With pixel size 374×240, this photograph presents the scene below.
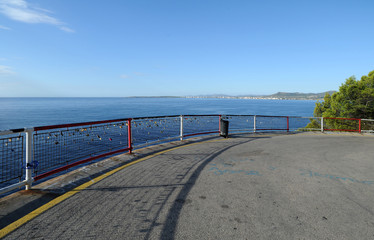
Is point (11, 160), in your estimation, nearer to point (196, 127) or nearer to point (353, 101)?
point (353, 101)

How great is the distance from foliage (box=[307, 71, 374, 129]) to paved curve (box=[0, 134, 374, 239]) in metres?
29.9

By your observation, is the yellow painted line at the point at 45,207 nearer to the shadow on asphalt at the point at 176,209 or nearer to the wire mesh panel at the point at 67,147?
the wire mesh panel at the point at 67,147

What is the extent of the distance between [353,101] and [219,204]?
35618 mm

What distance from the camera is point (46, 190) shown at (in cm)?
433

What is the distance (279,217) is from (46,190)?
4.43m

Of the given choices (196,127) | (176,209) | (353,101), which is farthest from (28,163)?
(196,127)

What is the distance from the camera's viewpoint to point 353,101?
99.9 feet

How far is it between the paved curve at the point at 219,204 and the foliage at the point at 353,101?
1178 inches

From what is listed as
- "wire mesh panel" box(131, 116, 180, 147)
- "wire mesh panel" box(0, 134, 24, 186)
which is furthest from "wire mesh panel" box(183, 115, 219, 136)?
"wire mesh panel" box(0, 134, 24, 186)

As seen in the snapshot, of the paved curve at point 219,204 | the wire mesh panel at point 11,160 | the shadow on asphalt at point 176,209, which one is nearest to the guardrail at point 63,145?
the wire mesh panel at point 11,160

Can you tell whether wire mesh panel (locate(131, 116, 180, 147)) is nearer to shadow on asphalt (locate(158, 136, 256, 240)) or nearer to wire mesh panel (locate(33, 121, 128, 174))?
wire mesh panel (locate(33, 121, 128, 174))

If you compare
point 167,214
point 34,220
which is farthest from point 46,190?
point 167,214

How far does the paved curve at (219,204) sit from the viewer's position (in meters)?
2.93

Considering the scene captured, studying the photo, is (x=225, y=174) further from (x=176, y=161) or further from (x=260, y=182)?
(x=176, y=161)
